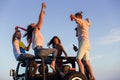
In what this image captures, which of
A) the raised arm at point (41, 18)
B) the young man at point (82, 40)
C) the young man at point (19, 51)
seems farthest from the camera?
the raised arm at point (41, 18)

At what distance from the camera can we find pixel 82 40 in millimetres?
7410

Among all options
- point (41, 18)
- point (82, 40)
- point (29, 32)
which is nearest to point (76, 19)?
point (82, 40)

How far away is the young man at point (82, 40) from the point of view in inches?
288

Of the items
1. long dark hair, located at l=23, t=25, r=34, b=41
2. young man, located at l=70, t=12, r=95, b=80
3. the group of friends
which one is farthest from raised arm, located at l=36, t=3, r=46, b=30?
young man, located at l=70, t=12, r=95, b=80

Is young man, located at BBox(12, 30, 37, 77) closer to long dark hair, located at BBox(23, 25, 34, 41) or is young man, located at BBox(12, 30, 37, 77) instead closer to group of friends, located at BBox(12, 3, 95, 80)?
group of friends, located at BBox(12, 3, 95, 80)

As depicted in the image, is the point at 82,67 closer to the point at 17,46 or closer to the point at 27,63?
the point at 27,63

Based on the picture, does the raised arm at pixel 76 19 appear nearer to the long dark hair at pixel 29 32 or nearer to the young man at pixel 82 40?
the young man at pixel 82 40

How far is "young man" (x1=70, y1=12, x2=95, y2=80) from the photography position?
7309 millimetres

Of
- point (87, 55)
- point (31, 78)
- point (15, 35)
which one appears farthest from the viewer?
point (15, 35)

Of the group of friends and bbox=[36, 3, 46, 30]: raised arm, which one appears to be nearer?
the group of friends

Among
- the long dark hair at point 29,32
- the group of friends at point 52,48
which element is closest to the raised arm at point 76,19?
the group of friends at point 52,48

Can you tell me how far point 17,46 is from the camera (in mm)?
7957

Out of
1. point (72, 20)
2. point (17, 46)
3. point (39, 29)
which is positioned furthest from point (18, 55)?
point (72, 20)

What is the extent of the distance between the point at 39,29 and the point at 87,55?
1.38 metres
